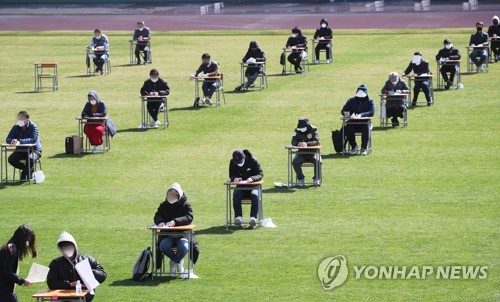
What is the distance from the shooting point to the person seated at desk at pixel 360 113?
34500 millimetres

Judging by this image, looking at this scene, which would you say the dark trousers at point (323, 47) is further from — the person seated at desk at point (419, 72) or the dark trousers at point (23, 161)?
the dark trousers at point (23, 161)

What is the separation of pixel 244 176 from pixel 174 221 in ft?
13.9

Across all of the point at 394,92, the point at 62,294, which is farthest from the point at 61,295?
the point at 394,92

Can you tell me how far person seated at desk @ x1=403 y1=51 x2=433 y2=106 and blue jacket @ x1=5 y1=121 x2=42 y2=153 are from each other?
55.5ft

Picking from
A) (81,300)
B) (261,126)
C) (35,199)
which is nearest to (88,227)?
(35,199)

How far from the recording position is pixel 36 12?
89.8 m

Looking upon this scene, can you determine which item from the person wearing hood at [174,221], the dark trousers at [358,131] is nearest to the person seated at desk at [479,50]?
the dark trousers at [358,131]

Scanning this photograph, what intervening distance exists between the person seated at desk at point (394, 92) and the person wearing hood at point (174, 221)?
58.6 feet

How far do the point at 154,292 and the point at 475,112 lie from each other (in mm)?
24253

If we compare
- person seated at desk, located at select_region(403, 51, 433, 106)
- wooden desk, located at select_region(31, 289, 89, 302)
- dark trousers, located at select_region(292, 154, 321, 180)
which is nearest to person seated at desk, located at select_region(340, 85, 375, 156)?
dark trousers, located at select_region(292, 154, 321, 180)

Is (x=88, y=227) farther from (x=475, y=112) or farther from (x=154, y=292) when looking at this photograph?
(x=475, y=112)

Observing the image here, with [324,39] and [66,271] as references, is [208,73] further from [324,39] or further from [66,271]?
[66,271]

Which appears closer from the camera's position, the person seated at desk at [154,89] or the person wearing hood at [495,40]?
the person seated at desk at [154,89]

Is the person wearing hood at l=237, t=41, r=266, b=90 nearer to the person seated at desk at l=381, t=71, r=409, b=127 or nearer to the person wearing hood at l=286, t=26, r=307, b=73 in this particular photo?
the person wearing hood at l=286, t=26, r=307, b=73
